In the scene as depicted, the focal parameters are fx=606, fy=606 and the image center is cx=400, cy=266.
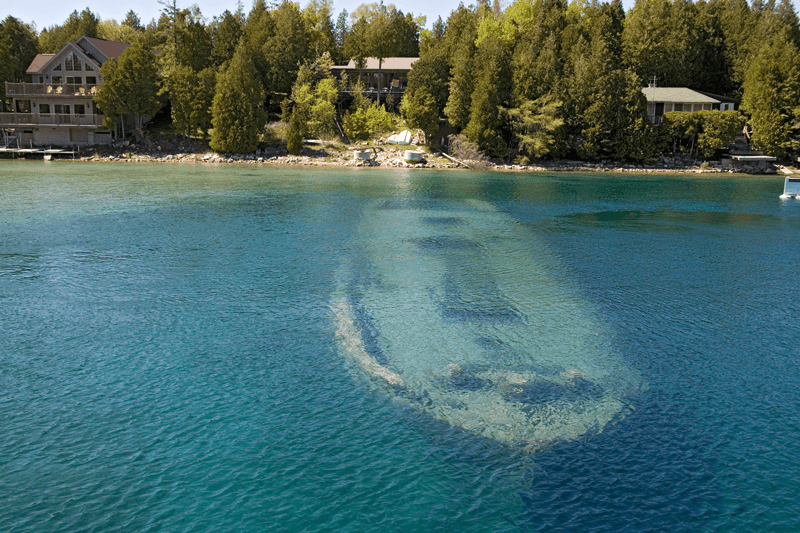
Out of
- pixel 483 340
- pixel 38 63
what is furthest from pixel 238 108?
pixel 483 340

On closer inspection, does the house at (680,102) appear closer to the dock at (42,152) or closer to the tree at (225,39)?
the tree at (225,39)

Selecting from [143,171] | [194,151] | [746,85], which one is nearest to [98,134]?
[194,151]

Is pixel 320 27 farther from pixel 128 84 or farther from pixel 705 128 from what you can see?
pixel 705 128

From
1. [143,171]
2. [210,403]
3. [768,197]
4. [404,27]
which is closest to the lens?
[210,403]

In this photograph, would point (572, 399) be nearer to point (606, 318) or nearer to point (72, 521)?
point (606, 318)

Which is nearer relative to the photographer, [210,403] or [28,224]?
[210,403]

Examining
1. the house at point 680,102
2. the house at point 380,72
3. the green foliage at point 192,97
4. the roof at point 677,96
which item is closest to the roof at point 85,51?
the green foliage at point 192,97

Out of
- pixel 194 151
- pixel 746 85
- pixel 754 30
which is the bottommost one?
pixel 194 151
